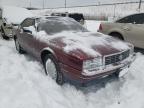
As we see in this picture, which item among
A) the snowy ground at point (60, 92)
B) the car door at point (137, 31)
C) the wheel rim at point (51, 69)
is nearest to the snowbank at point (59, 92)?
the snowy ground at point (60, 92)

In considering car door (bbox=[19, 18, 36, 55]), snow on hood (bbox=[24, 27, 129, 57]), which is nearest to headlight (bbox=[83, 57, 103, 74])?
snow on hood (bbox=[24, 27, 129, 57])

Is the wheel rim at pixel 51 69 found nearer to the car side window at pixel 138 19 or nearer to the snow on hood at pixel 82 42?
the snow on hood at pixel 82 42

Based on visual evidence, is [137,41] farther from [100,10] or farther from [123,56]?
[100,10]

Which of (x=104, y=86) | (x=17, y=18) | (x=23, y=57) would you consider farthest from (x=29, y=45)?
(x=17, y=18)

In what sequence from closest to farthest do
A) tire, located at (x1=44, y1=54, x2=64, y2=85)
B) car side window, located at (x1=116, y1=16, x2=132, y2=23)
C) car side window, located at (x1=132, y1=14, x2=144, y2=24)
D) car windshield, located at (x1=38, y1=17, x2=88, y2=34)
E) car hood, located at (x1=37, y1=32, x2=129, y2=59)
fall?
car hood, located at (x1=37, y1=32, x2=129, y2=59) < tire, located at (x1=44, y1=54, x2=64, y2=85) < car windshield, located at (x1=38, y1=17, x2=88, y2=34) < car side window, located at (x1=132, y1=14, x2=144, y2=24) < car side window, located at (x1=116, y1=16, x2=132, y2=23)

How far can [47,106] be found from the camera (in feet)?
11.8

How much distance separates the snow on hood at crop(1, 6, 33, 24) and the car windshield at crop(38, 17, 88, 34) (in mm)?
5292

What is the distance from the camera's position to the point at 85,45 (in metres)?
4.21

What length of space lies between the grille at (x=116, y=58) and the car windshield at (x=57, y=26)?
5.52 feet

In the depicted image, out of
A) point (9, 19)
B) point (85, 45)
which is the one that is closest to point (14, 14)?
point (9, 19)

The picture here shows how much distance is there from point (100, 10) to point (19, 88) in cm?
3181

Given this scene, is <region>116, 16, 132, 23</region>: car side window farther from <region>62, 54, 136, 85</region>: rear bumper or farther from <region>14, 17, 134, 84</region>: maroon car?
<region>62, 54, 136, 85</region>: rear bumper

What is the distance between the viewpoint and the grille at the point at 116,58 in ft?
13.1

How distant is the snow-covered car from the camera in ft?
33.4
